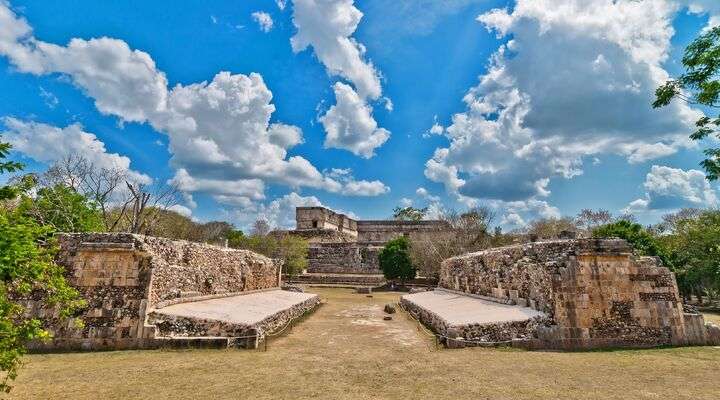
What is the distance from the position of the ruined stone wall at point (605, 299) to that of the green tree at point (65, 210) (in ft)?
54.4

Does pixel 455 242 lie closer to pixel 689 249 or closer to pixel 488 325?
pixel 689 249

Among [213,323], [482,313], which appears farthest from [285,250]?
[482,313]

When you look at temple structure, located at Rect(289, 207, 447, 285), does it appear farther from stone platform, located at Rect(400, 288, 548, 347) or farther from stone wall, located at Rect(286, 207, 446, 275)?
stone platform, located at Rect(400, 288, 548, 347)

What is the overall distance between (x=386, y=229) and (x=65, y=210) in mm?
41353

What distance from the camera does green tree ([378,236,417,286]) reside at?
28312 millimetres

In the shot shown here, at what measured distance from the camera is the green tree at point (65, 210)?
14.5 m

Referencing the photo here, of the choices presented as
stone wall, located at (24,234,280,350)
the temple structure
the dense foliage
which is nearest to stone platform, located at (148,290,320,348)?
stone wall, located at (24,234,280,350)

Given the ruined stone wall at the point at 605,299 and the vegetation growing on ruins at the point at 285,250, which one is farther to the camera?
the vegetation growing on ruins at the point at 285,250

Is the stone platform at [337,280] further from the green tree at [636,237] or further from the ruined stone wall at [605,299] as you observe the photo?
the ruined stone wall at [605,299]

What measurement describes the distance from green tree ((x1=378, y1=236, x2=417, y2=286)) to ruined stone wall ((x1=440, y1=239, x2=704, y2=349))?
20.3 m

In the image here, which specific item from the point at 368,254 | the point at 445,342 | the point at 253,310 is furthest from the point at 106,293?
the point at 368,254

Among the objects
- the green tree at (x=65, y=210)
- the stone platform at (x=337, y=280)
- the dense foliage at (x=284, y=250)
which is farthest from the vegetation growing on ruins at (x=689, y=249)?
the green tree at (x=65, y=210)

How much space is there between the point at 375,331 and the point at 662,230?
109 feet

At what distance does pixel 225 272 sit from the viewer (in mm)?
12672
